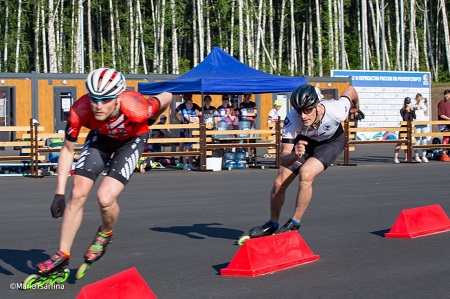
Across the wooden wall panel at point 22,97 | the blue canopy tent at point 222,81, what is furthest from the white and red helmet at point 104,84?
the wooden wall panel at point 22,97

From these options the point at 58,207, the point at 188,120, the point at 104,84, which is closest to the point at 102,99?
the point at 104,84

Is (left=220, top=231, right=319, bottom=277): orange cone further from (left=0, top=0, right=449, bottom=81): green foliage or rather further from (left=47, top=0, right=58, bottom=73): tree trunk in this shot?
(left=0, top=0, right=449, bottom=81): green foliage

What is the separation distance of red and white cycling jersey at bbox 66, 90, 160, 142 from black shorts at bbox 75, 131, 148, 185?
96 millimetres

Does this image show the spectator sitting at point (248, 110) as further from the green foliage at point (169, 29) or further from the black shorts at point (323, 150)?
the green foliage at point (169, 29)

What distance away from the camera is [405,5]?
69.5 m

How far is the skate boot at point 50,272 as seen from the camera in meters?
6.69

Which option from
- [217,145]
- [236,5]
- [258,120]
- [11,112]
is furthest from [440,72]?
[217,145]

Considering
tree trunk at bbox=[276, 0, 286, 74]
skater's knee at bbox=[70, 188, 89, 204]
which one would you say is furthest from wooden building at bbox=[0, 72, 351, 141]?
tree trunk at bbox=[276, 0, 286, 74]

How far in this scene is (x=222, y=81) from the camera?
2208 centimetres

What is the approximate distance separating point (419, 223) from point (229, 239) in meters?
2.26

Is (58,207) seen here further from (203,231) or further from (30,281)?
(203,231)

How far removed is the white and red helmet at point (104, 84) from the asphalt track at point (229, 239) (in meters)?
1.63

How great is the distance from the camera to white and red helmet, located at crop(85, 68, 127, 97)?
22.1ft

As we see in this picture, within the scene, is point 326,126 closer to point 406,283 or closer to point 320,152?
point 320,152
